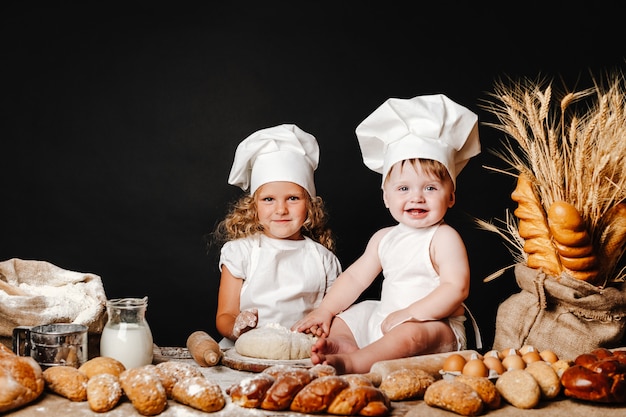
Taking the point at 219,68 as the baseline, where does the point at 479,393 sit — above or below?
below

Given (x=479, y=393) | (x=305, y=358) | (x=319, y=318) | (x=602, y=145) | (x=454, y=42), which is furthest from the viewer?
(x=454, y=42)

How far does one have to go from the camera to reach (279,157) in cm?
320

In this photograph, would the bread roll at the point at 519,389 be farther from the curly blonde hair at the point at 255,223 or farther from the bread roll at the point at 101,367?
the curly blonde hair at the point at 255,223

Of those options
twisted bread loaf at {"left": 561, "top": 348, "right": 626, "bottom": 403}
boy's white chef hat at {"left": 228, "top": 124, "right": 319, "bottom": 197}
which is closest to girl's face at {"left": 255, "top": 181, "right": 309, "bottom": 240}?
boy's white chef hat at {"left": 228, "top": 124, "right": 319, "bottom": 197}

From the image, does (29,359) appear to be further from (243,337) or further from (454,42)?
(454,42)

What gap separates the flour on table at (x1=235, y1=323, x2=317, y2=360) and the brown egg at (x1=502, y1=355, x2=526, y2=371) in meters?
0.62

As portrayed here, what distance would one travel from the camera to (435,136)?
2.86 m

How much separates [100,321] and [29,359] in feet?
1.51

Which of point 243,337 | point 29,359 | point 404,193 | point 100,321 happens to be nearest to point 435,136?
point 404,193

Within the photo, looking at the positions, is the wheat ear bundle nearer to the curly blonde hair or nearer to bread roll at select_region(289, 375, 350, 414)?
the curly blonde hair

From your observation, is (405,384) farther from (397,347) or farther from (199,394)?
(199,394)

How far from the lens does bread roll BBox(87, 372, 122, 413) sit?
6.57 ft

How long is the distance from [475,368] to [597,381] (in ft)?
1.06

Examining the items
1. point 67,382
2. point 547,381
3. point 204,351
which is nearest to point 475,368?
point 547,381
